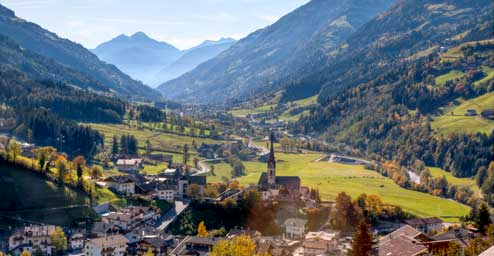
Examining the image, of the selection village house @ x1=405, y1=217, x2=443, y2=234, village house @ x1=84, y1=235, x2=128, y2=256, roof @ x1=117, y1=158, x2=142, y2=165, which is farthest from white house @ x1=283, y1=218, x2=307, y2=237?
roof @ x1=117, y1=158, x2=142, y2=165

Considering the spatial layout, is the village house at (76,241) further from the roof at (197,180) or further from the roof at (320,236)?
the roof at (320,236)

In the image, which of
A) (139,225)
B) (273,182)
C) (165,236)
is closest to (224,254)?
(165,236)

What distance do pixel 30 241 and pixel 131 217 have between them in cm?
1848

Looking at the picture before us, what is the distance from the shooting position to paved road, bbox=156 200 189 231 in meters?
102

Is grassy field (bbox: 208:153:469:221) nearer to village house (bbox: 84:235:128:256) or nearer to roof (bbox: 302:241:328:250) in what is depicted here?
roof (bbox: 302:241:328:250)

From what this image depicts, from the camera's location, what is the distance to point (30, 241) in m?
87.4

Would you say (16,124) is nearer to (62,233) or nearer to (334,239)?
(62,233)

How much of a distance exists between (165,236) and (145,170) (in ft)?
209

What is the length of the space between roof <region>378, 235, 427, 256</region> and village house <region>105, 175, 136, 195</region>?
53.5 metres

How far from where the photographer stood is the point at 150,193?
117250 millimetres

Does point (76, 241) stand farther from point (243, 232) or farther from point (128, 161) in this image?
point (128, 161)

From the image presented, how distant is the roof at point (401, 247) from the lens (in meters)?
71.8

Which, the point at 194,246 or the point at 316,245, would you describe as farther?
the point at 316,245

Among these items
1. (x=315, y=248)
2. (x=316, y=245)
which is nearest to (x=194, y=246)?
(x=315, y=248)
